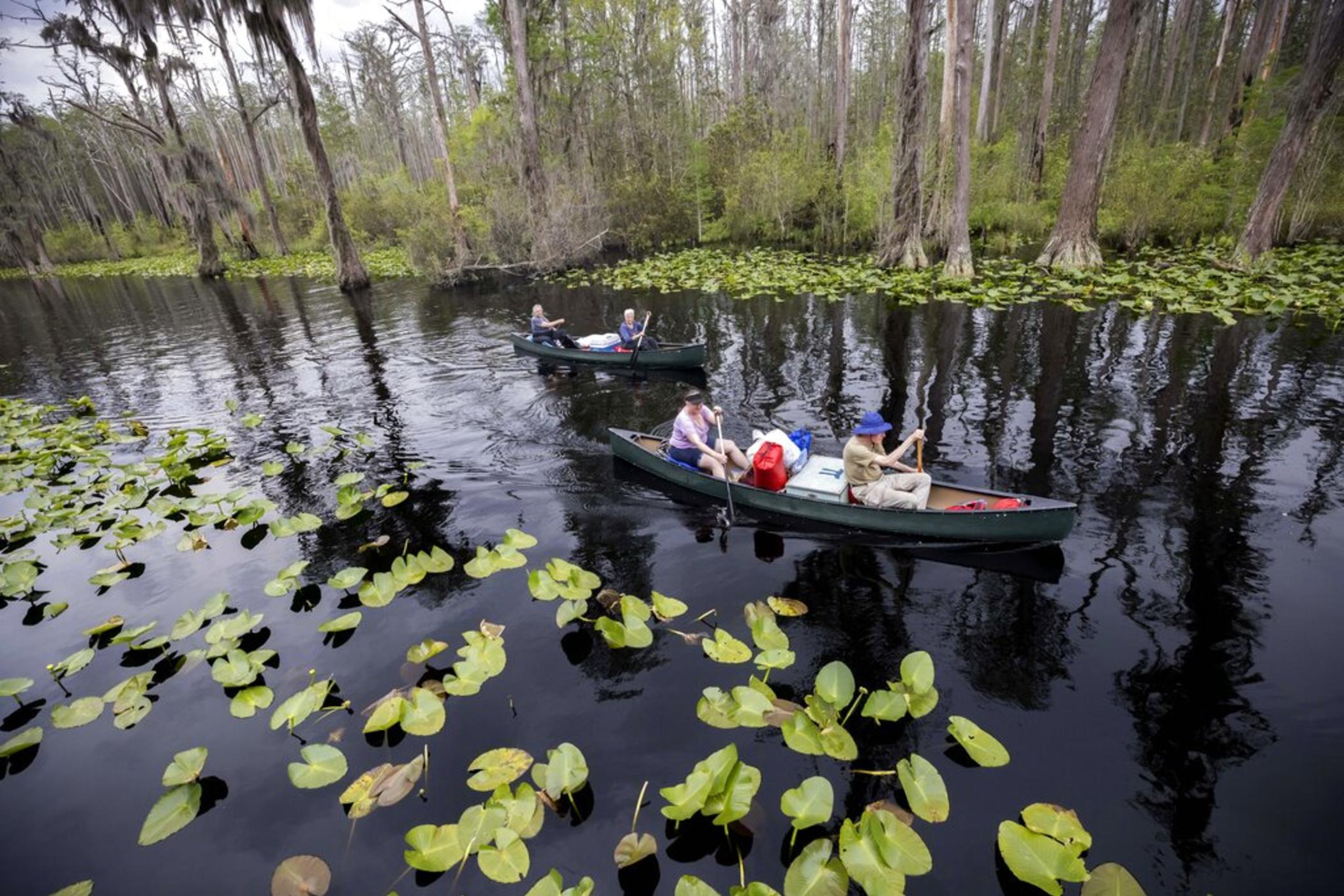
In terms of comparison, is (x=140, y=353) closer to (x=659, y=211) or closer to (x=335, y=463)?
(x=335, y=463)

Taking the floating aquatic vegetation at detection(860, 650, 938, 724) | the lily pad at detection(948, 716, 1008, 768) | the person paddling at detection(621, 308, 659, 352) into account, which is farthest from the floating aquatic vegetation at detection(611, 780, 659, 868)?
the person paddling at detection(621, 308, 659, 352)

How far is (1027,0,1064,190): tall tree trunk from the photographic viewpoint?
21.1 m

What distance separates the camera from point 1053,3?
71.4 ft

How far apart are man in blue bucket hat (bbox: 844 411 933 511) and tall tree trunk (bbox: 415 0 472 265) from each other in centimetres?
2089

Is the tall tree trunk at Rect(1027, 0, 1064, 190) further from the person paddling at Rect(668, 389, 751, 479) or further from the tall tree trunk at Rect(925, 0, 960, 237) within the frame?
the person paddling at Rect(668, 389, 751, 479)

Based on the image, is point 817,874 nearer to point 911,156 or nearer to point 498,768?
point 498,768

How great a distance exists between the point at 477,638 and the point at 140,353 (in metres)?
17.1

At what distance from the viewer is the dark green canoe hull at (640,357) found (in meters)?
10.8

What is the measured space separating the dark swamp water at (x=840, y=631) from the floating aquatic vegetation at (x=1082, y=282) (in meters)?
1.51

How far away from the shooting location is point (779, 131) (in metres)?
24.3

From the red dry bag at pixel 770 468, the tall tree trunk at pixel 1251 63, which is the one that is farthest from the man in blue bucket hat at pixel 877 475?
the tall tree trunk at pixel 1251 63

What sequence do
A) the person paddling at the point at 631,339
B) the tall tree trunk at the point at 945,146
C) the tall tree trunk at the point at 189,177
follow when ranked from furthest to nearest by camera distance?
the tall tree trunk at the point at 189,177
the tall tree trunk at the point at 945,146
the person paddling at the point at 631,339

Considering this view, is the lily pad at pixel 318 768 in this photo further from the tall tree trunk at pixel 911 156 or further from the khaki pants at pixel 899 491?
the tall tree trunk at pixel 911 156

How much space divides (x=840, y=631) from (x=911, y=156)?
53.9 feet
